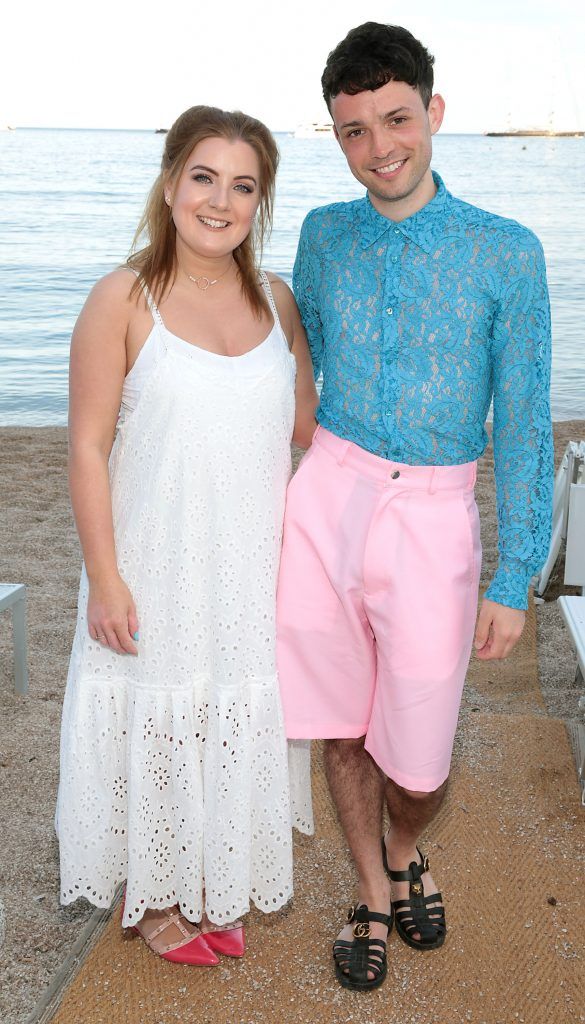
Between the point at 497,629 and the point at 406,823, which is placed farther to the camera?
the point at 406,823

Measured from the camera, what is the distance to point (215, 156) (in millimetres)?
2197

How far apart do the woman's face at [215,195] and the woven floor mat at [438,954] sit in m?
1.69

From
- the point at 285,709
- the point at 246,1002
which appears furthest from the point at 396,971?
the point at 285,709

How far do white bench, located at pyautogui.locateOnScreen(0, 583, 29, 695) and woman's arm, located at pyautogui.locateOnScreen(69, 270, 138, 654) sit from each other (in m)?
1.72

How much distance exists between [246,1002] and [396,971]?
38 centimetres

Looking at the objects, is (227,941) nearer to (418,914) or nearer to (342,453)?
(418,914)

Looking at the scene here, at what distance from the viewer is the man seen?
2160 mm

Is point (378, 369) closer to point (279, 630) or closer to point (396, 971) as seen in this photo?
point (279, 630)

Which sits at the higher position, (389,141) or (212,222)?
(389,141)

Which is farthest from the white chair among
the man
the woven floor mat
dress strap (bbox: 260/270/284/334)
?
dress strap (bbox: 260/270/284/334)

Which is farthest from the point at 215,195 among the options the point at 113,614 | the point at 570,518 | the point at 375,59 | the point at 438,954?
the point at 570,518

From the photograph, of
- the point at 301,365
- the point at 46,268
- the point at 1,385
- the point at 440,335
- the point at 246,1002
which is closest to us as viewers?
the point at 440,335

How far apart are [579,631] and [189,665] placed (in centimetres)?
158

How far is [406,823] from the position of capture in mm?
2490
